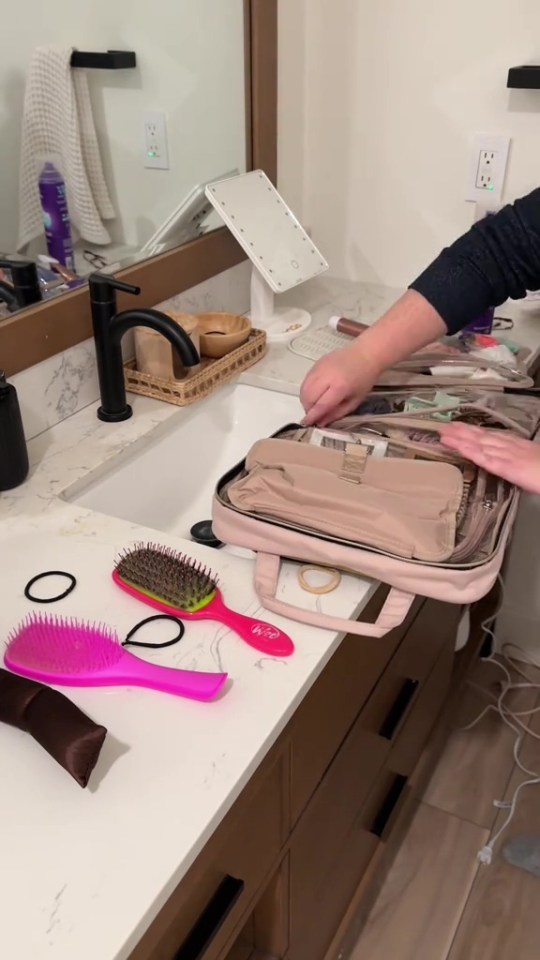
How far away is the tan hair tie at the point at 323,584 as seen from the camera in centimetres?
79

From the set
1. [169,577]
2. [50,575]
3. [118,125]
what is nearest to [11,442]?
[50,575]

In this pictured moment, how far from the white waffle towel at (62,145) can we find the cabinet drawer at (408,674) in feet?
2.79

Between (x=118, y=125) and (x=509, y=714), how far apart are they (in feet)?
4.81

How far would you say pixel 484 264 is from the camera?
3.57ft

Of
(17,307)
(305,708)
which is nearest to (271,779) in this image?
(305,708)

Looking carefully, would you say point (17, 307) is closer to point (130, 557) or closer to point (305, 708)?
point (130, 557)

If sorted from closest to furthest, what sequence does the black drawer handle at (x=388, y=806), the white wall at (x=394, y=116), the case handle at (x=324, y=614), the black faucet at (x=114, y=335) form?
1. the case handle at (x=324, y=614)
2. the black faucet at (x=114, y=335)
3. the black drawer handle at (x=388, y=806)
4. the white wall at (x=394, y=116)

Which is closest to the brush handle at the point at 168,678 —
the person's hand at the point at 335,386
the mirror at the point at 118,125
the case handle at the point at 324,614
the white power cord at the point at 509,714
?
the case handle at the point at 324,614

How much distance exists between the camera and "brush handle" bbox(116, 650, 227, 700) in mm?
665

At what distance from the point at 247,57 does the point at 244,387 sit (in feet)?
2.07

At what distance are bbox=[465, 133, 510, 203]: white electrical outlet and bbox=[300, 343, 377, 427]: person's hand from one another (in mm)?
637


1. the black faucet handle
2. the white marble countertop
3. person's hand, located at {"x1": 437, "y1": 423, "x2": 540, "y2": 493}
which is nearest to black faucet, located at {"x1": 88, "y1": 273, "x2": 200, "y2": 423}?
the black faucet handle

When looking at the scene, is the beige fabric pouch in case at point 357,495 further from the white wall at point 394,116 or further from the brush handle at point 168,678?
the white wall at point 394,116

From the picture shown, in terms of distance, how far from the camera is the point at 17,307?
42.6 inches
